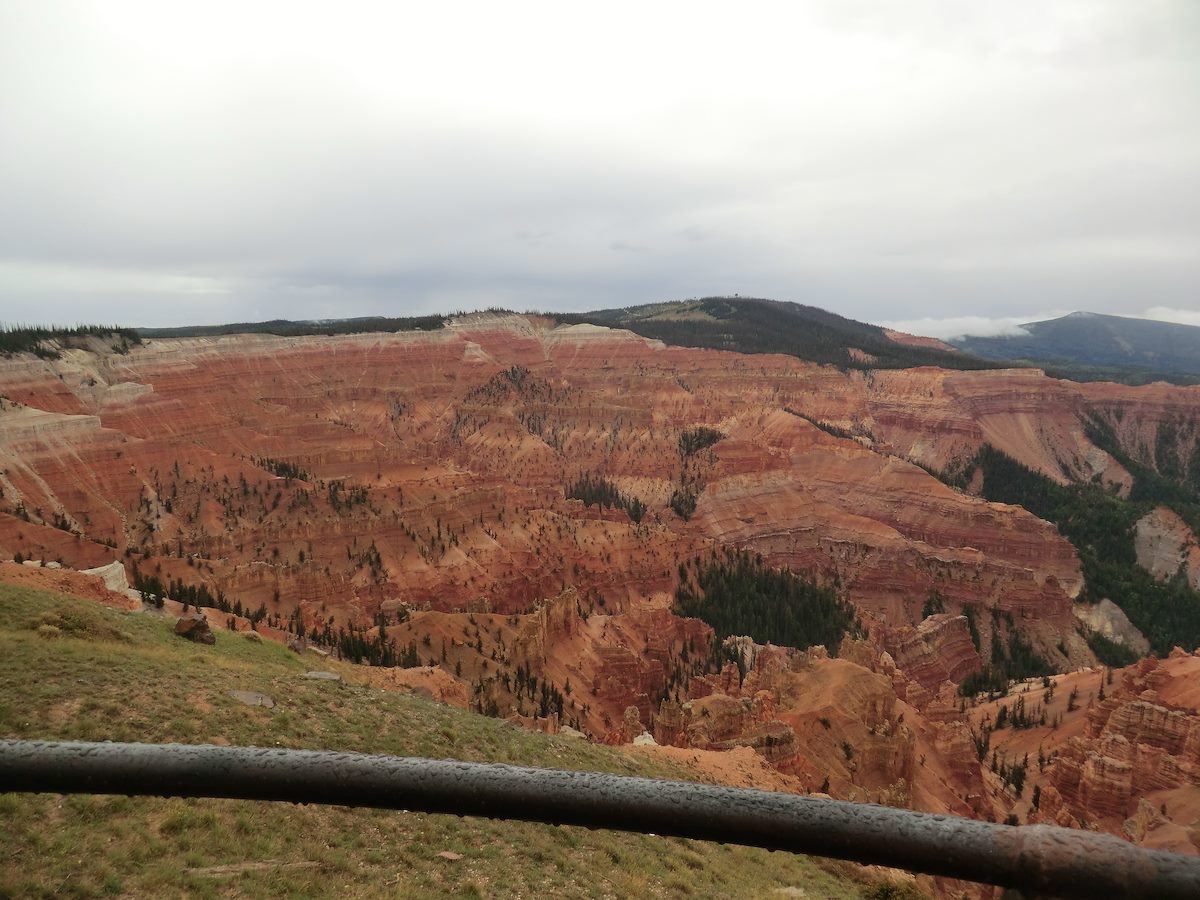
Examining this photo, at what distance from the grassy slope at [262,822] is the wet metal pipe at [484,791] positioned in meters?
5.14

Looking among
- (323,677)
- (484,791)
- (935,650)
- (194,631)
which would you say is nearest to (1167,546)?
(935,650)

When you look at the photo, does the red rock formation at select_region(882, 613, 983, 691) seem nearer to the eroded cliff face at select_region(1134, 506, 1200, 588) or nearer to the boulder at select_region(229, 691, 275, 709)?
the eroded cliff face at select_region(1134, 506, 1200, 588)

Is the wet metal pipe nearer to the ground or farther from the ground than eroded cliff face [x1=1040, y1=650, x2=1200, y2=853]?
farther from the ground

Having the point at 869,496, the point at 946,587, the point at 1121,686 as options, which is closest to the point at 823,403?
the point at 869,496

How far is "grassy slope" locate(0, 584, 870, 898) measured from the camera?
7.91 meters

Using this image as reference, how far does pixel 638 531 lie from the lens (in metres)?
76.0

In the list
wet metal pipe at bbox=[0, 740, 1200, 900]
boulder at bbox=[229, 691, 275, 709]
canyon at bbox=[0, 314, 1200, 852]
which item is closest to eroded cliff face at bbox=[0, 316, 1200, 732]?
canyon at bbox=[0, 314, 1200, 852]

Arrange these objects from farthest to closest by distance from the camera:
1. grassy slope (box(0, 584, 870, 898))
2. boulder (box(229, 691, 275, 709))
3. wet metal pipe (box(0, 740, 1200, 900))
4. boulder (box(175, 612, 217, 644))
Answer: boulder (box(175, 612, 217, 644)), boulder (box(229, 691, 275, 709)), grassy slope (box(0, 584, 870, 898)), wet metal pipe (box(0, 740, 1200, 900))

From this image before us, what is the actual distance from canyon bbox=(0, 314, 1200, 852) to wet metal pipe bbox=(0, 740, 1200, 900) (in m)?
25.0

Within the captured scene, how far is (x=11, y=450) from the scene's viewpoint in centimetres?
6500

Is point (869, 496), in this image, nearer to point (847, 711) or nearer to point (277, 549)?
point (847, 711)

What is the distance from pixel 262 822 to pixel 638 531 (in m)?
67.1

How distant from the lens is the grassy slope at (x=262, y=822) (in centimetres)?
791

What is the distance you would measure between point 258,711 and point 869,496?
9361cm
